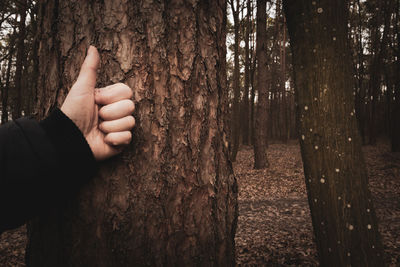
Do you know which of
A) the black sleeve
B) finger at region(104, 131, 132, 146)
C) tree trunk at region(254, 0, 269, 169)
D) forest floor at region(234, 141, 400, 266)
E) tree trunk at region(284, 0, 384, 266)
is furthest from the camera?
tree trunk at region(254, 0, 269, 169)

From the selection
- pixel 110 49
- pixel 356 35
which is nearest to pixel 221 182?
pixel 110 49

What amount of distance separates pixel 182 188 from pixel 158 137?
0.30 meters

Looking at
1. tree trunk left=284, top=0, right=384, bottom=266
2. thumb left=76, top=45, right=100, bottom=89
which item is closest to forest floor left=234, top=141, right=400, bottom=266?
tree trunk left=284, top=0, right=384, bottom=266

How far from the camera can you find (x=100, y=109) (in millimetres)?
1069

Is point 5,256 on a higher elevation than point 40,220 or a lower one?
lower

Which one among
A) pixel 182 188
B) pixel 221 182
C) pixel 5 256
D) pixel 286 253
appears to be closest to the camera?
pixel 182 188

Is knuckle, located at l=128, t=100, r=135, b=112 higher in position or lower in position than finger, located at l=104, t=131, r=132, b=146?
higher

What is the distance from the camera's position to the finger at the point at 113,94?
1045 mm

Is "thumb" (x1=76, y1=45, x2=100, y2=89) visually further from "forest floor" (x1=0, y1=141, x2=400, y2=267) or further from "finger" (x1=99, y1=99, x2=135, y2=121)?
"forest floor" (x1=0, y1=141, x2=400, y2=267)

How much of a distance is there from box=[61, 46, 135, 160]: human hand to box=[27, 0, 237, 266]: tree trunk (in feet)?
0.25

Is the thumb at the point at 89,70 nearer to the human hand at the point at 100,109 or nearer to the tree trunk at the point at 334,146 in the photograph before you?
the human hand at the point at 100,109

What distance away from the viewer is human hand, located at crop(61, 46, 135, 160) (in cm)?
102

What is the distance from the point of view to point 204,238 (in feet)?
3.84

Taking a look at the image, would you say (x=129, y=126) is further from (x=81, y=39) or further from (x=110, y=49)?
(x=81, y=39)
